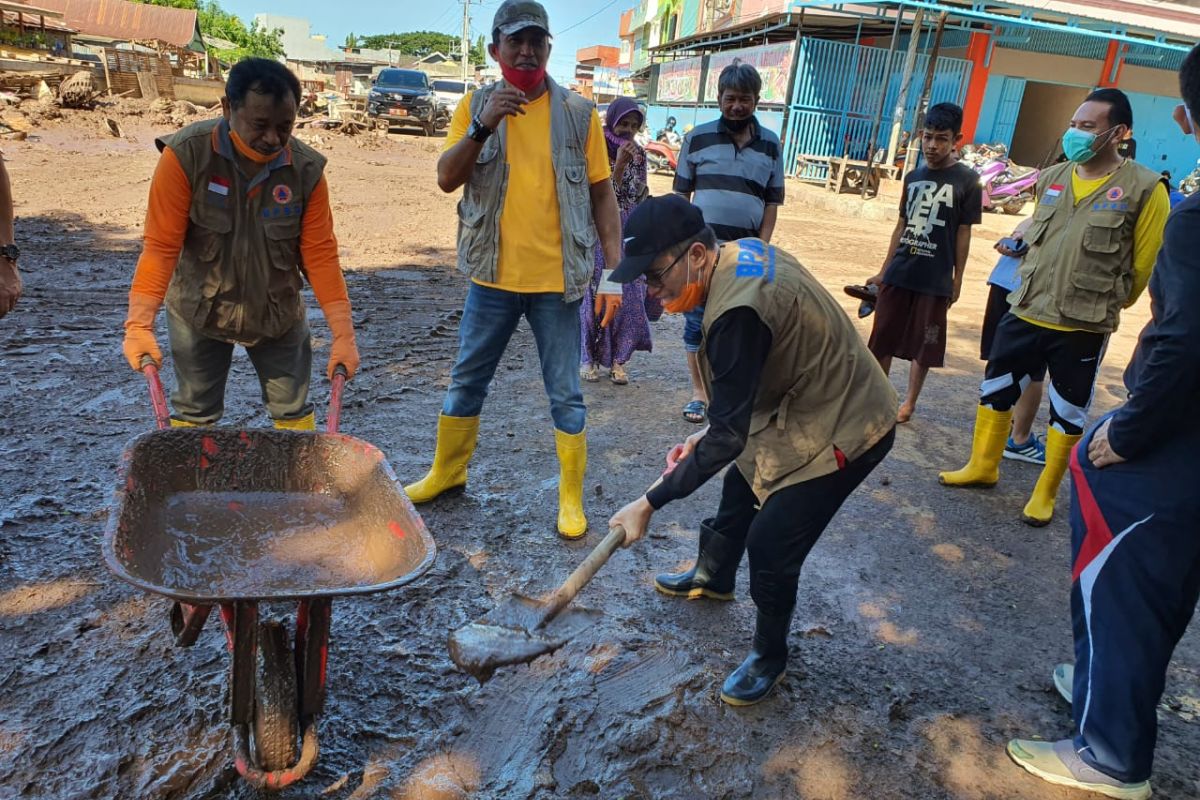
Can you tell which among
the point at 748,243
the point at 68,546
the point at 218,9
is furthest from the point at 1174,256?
the point at 218,9

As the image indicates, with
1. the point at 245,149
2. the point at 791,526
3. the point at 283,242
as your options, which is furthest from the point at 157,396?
the point at 791,526

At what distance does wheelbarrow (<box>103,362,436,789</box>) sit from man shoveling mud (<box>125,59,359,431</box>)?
33 cm

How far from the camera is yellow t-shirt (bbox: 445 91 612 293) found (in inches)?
121

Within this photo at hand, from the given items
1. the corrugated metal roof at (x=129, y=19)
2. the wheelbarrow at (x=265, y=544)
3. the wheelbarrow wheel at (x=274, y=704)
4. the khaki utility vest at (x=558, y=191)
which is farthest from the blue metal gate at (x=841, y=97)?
the corrugated metal roof at (x=129, y=19)

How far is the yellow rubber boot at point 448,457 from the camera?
3.48 meters

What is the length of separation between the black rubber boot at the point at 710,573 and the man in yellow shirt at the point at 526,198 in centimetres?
79

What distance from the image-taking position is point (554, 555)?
3.28 metres

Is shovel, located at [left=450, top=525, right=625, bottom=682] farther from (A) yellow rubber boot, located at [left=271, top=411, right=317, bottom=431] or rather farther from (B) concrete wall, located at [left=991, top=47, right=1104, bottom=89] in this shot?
(B) concrete wall, located at [left=991, top=47, right=1104, bottom=89]

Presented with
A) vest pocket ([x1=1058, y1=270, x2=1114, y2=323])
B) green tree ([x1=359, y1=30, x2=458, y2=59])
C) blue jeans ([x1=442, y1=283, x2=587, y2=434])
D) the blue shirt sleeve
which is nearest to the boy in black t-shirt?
vest pocket ([x1=1058, y1=270, x2=1114, y2=323])

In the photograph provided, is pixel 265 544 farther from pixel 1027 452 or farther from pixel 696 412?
pixel 1027 452

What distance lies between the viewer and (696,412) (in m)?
4.83

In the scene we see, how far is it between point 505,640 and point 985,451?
113 inches

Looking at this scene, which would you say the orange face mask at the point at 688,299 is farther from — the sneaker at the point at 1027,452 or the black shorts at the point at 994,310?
the sneaker at the point at 1027,452

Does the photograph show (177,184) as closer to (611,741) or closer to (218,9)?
(611,741)
